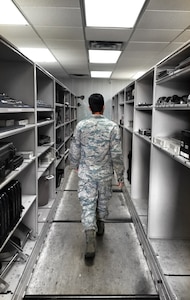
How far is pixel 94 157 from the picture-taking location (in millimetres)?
2730

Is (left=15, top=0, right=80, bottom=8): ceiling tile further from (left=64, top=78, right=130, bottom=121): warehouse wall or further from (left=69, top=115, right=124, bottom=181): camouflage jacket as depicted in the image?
(left=64, top=78, right=130, bottom=121): warehouse wall

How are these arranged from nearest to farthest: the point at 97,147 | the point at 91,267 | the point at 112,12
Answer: the point at 91,267
the point at 97,147
the point at 112,12

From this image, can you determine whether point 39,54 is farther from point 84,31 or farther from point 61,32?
point 84,31

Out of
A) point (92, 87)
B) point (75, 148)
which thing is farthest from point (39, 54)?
point (92, 87)

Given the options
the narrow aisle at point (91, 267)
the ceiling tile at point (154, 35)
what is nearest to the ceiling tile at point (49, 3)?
the ceiling tile at point (154, 35)

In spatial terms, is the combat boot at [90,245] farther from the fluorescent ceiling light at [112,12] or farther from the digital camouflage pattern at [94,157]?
the fluorescent ceiling light at [112,12]

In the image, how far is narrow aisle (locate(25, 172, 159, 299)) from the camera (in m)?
2.22

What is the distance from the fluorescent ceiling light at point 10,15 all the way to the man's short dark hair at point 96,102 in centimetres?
131

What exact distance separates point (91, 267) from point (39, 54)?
4.26m

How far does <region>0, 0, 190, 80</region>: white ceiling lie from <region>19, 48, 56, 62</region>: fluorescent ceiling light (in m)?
0.15

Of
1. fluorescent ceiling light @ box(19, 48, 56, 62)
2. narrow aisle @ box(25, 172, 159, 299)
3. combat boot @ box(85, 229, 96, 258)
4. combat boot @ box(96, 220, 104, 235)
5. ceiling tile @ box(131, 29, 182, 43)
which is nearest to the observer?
narrow aisle @ box(25, 172, 159, 299)

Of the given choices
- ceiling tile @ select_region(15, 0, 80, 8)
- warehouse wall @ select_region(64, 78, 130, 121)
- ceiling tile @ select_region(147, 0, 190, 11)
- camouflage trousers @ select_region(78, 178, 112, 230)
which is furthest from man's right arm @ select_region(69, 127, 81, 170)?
warehouse wall @ select_region(64, 78, 130, 121)

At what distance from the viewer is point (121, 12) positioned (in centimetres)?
303

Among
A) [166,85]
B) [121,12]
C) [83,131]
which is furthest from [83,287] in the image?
[121,12]
